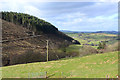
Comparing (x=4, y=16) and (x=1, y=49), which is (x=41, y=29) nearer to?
(x=4, y=16)

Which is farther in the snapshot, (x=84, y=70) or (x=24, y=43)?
(x=24, y=43)

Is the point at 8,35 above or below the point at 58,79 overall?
above

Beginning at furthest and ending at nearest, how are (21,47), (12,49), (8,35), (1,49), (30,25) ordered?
(30,25) < (8,35) < (21,47) < (12,49) < (1,49)

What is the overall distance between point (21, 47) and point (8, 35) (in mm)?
25464

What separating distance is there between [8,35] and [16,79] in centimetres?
11255

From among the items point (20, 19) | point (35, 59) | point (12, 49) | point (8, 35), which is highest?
point (20, 19)

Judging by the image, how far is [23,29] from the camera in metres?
152

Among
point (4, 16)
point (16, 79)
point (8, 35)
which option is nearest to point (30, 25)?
point (4, 16)

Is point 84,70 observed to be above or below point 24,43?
below

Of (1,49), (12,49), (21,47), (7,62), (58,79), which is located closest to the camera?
(58,79)

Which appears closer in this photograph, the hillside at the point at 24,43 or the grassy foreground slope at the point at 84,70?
the grassy foreground slope at the point at 84,70

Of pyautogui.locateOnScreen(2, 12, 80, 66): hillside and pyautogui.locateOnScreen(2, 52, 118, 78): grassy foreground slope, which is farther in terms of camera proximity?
pyautogui.locateOnScreen(2, 12, 80, 66): hillside

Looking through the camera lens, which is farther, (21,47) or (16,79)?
(21,47)

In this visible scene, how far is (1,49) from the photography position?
9069 cm
